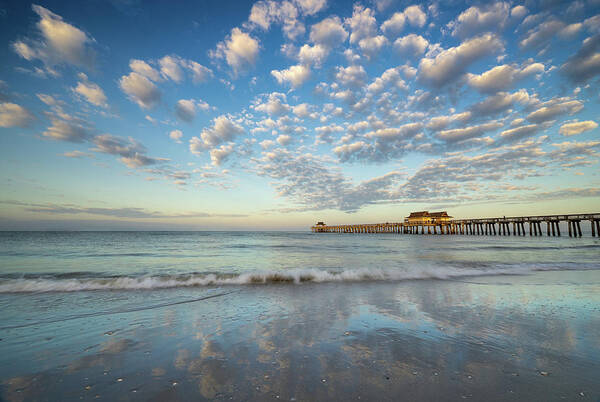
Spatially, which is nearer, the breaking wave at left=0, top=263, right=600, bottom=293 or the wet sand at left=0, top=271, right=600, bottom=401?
the wet sand at left=0, top=271, right=600, bottom=401

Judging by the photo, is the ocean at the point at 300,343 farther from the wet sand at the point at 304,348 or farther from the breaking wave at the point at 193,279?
the breaking wave at the point at 193,279

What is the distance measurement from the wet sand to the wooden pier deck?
198 feet

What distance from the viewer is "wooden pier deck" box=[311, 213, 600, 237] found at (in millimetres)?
48328

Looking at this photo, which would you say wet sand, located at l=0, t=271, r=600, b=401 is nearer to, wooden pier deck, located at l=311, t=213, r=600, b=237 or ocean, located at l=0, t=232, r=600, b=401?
ocean, located at l=0, t=232, r=600, b=401

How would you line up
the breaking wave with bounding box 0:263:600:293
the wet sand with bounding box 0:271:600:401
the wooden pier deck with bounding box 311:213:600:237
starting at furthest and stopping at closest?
the wooden pier deck with bounding box 311:213:600:237
the breaking wave with bounding box 0:263:600:293
the wet sand with bounding box 0:271:600:401

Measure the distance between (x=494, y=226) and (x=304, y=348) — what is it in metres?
80.5

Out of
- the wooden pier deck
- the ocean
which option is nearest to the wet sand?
the ocean

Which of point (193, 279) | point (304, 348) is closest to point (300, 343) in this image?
point (304, 348)

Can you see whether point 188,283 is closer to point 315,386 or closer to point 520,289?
point 315,386

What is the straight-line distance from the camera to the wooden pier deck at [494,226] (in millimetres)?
48328

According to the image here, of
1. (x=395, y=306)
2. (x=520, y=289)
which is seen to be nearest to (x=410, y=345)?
(x=395, y=306)

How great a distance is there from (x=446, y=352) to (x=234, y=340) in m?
3.21

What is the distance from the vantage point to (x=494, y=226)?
65.7m

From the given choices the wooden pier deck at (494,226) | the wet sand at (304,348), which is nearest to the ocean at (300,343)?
the wet sand at (304,348)
